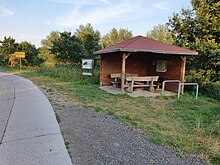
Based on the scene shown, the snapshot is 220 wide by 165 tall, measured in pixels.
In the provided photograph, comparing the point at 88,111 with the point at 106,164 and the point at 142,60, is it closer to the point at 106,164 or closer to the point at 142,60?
the point at 106,164

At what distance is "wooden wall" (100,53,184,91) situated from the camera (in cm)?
1041

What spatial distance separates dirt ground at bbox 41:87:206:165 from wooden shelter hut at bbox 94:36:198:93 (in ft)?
18.0

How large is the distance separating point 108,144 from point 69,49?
19.0 m

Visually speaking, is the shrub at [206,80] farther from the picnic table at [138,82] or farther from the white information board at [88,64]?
the white information board at [88,64]

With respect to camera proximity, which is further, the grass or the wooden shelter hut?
the wooden shelter hut

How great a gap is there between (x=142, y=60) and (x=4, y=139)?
34.1ft

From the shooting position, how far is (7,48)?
26156 millimetres

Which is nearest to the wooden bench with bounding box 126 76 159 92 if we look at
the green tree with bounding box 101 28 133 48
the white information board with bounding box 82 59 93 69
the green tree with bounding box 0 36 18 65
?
the white information board with bounding box 82 59 93 69

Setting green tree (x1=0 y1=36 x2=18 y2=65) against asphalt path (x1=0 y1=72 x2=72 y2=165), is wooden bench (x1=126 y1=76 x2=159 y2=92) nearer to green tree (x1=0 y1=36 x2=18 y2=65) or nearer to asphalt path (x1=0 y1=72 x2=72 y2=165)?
asphalt path (x1=0 y1=72 x2=72 y2=165)

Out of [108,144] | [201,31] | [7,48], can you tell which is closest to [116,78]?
[201,31]

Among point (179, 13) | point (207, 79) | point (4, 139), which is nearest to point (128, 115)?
point (4, 139)

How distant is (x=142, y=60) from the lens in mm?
12477

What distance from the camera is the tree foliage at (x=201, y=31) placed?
34.1 ft

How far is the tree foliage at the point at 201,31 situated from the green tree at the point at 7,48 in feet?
75.7
